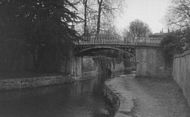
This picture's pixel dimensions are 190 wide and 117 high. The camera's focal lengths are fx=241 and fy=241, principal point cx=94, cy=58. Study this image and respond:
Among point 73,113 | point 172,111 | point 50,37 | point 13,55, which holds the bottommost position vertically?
point 73,113

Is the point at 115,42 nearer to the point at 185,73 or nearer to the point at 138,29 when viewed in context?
the point at 185,73

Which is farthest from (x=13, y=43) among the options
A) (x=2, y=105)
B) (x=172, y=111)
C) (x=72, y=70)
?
(x=172, y=111)

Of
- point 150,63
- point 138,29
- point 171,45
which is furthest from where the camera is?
point 138,29

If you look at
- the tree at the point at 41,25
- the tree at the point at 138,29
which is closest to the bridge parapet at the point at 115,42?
the tree at the point at 41,25

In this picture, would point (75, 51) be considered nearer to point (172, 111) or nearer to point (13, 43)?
point (13, 43)

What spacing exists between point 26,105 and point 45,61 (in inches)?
530

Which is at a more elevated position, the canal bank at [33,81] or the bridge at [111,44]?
the bridge at [111,44]

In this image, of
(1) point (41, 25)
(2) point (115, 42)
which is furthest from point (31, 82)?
(2) point (115, 42)

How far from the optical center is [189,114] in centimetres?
838

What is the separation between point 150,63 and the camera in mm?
23719

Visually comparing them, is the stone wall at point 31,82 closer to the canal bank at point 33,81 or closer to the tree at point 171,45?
the canal bank at point 33,81

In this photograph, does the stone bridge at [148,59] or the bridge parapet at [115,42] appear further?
the bridge parapet at [115,42]

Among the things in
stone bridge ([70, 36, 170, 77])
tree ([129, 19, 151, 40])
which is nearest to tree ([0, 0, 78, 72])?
stone bridge ([70, 36, 170, 77])

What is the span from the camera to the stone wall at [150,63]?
2304cm
